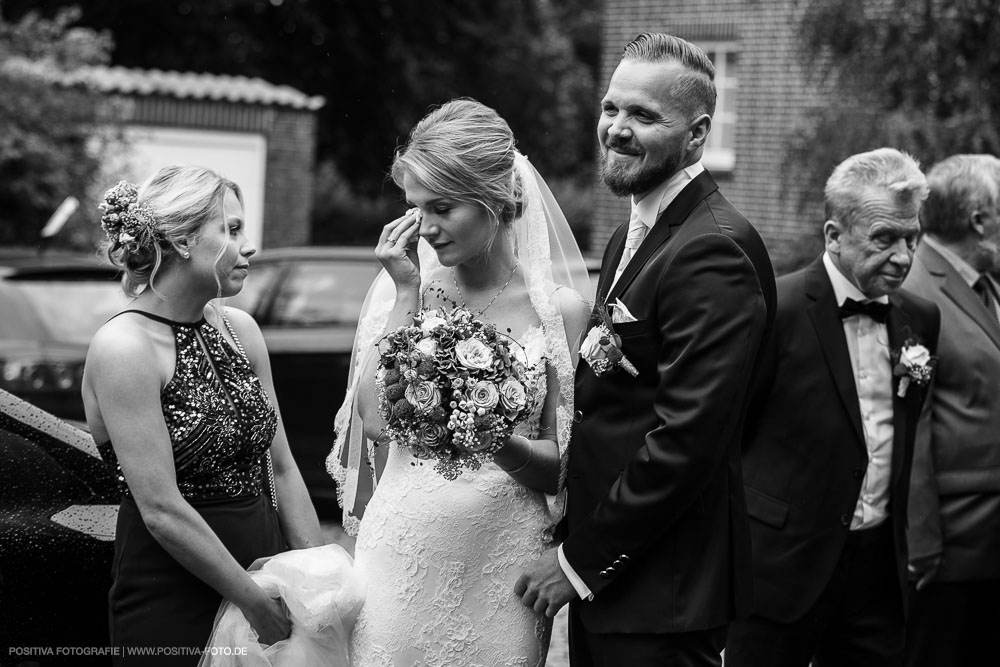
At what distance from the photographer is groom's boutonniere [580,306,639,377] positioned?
3229mm

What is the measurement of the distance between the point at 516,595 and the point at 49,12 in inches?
871

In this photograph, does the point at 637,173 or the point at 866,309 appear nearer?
the point at 637,173

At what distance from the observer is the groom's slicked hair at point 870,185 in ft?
13.7

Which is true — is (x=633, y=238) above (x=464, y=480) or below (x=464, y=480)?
above

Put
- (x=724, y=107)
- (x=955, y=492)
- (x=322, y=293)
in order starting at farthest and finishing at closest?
(x=724, y=107)
(x=322, y=293)
(x=955, y=492)

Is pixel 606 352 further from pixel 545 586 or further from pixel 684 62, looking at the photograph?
pixel 684 62

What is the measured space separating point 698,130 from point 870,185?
1097 millimetres

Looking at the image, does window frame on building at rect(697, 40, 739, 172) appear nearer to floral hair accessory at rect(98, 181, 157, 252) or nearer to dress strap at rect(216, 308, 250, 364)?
dress strap at rect(216, 308, 250, 364)

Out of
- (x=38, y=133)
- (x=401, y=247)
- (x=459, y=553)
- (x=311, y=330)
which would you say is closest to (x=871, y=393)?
(x=459, y=553)

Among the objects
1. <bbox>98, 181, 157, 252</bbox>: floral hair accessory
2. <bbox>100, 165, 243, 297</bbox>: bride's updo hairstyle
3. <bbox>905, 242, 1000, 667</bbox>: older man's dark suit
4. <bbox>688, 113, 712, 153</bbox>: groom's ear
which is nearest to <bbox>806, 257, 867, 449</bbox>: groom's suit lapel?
<bbox>905, 242, 1000, 667</bbox>: older man's dark suit

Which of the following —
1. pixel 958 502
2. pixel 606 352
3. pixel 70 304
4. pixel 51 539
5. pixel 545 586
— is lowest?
pixel 70 304

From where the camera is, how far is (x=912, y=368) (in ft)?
13.5

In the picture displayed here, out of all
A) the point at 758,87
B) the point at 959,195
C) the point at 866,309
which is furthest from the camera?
the point at 758,87

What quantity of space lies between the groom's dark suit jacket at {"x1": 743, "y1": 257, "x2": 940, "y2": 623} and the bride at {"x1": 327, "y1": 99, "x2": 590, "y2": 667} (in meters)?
0.88
